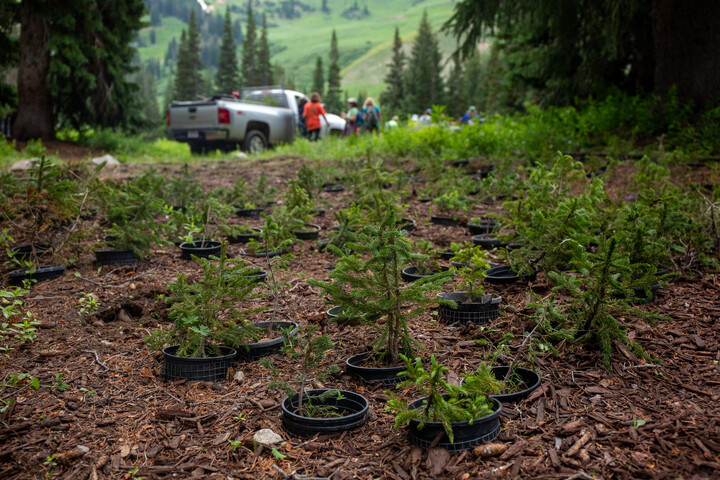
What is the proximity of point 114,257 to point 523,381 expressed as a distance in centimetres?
332

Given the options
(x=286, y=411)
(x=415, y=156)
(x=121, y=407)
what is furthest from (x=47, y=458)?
(x=415, y=156)

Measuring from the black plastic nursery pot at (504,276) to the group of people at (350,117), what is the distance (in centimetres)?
1017

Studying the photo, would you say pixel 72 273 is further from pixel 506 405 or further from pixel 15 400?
pixel 506 405

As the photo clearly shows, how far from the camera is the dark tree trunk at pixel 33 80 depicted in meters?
12.1

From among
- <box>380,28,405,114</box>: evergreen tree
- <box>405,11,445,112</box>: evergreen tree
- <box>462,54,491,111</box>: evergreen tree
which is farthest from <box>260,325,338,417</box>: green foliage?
<box>380,28,405,114</box>: evergreen tree

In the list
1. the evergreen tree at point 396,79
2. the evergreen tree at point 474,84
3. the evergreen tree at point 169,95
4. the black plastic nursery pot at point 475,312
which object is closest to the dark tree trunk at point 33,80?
the black plastic nursery pot at point 475,312

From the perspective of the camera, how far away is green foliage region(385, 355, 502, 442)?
189 cm

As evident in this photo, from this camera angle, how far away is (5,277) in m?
3.93

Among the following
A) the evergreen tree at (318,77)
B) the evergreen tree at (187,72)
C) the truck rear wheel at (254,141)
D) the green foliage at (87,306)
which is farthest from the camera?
the evergreen tree at (318,77)

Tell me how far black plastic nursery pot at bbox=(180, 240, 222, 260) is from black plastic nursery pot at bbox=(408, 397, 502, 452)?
8.93 ft

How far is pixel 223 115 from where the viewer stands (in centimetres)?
1373

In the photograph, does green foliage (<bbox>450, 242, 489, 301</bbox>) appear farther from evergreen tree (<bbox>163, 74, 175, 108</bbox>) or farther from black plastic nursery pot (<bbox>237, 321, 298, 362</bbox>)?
evergreen tree (<bbox>163, 74, 175, 108</bbox>)

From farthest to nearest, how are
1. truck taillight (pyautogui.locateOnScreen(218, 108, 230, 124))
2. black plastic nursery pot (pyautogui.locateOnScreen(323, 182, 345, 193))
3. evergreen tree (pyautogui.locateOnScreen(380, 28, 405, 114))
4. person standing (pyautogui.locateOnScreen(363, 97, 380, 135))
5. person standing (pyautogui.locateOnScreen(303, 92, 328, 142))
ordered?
evergreen tree (pyautogui.locateOnScreen(380, 28, 405, 114))
person standing (pyautogui.locateOnScreen(363, 97, 380, 135))
person standing (pyautogui.locateOnScreen(303, 92, 328, 142))
truck taillight (pyautogui.locateOnScreen(218, 108, 230, 124))
black plastic nursery pot (pyautogui.locateOnScreen(323, 182, 345, 193))

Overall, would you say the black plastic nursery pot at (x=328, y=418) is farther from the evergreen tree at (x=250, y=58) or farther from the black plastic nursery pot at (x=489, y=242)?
the evergreen tree at (x=250, y=58)
